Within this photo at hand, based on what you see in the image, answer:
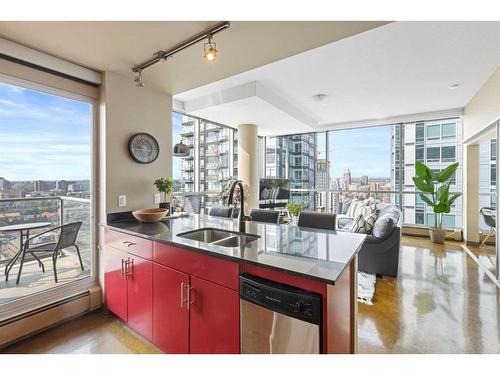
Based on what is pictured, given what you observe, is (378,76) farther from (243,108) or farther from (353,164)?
(353,164)

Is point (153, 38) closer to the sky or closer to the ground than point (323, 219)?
closer to the sky

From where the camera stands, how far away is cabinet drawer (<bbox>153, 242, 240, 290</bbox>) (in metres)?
1.36

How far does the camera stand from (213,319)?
1.43 m

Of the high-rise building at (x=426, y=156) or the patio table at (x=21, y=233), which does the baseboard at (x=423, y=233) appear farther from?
the patio table at (x=21, y=233)

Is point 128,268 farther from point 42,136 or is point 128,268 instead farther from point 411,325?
point 411,325

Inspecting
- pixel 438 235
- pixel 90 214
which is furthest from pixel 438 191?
pixel 90 214

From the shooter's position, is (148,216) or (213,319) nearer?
(213,319)

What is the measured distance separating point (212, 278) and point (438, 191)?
5.37m

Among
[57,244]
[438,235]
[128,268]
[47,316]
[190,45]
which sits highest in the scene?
[190,45]

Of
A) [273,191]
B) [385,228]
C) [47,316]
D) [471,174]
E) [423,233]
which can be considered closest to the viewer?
[47,316]

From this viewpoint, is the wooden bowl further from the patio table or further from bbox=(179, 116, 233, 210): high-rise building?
bbox=(179, 116, 233, 210): high-rise building
